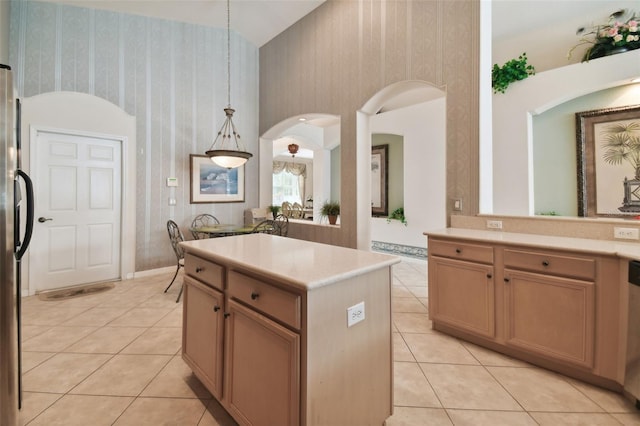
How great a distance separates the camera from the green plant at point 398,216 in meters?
5.78

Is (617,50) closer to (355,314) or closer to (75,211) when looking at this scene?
(355,314)

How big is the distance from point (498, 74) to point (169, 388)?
5.08 metres

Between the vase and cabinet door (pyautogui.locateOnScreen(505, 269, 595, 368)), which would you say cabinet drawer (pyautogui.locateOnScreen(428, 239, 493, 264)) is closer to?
cabinet door (pyautogui.locateOnScreen(505, 269, 595, 368))

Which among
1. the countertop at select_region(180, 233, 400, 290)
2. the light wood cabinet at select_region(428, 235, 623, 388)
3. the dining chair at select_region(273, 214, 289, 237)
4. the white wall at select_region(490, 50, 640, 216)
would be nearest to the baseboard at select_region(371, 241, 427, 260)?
the white wall at select_region(490, 50, 640, 216)

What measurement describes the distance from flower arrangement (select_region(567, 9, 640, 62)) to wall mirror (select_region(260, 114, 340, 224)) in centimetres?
330

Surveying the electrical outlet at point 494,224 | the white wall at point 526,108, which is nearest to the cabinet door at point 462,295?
the electrical outlet at point 494,224

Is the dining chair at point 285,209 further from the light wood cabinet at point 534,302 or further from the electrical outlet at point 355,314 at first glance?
the electrical outlet at point 355,314

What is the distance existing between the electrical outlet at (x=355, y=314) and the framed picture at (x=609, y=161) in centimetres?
396

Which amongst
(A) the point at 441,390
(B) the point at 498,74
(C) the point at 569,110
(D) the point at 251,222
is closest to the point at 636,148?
(C) the point at 569,110

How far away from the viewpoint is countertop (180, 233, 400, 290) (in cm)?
121

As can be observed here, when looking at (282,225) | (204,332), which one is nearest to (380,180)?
(282,225)

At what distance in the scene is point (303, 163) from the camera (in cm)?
1229

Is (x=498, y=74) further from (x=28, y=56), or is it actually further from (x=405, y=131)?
(x=28, y=56)

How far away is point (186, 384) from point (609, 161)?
4.98m
